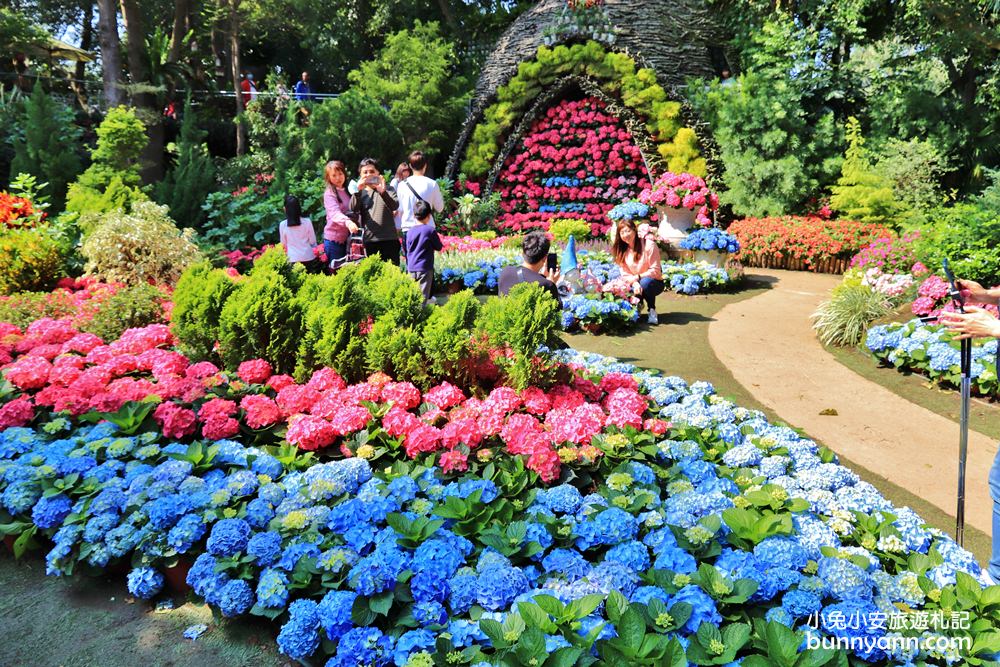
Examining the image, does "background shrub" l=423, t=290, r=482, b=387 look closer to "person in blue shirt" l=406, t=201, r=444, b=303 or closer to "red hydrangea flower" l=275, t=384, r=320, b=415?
"red hydrangea flower" l=275, t=384, r=320, b=415

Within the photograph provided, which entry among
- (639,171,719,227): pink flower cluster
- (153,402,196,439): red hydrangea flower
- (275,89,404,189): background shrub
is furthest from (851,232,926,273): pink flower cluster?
(275,89,404,189): background shrub

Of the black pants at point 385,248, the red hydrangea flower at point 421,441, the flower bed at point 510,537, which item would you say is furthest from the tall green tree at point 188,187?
the red hydrangea flower at point 421,441

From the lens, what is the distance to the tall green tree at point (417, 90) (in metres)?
16.9

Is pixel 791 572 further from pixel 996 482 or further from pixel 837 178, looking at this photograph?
pixel 837 178

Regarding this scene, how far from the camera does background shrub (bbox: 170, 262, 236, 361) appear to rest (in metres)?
4.43

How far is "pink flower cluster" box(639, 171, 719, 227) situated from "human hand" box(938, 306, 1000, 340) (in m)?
9.22

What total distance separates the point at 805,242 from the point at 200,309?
1059cm

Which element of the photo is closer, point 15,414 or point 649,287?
point 15,414

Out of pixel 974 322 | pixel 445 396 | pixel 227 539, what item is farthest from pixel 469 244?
pixel 974 322

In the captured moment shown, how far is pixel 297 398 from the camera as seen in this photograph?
12.8 feet

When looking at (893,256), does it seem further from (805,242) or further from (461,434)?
(461,434)

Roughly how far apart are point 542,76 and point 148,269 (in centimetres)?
1003

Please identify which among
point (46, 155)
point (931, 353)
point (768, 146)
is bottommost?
point (931, 353)

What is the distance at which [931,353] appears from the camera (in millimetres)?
5754
